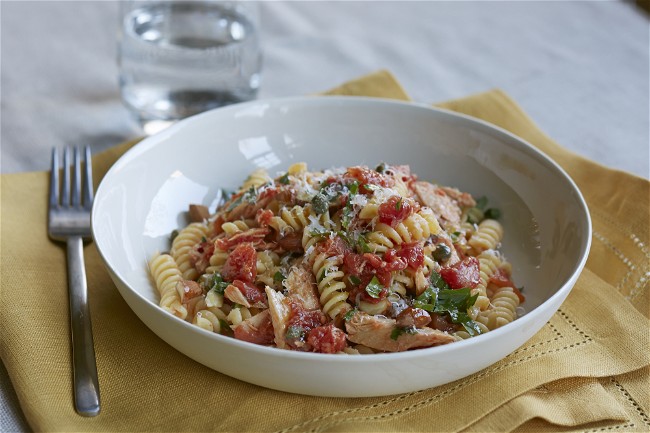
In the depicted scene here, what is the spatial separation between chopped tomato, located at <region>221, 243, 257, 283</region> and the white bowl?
400 mm

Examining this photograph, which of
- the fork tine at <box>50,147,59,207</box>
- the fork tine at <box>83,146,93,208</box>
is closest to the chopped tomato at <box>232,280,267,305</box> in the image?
the fork tine at <box>83,146,93,208</box>

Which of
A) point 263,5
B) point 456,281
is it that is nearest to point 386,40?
point 263,5

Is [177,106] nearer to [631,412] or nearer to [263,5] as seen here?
[263,5]

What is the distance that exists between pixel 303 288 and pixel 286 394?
430mm

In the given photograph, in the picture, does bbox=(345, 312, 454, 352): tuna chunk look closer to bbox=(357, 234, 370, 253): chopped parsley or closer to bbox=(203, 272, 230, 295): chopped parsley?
bbox=(357, 234, 370, 253): chopped parsley

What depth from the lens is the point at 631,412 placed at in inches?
113

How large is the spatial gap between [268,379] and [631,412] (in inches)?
54.4

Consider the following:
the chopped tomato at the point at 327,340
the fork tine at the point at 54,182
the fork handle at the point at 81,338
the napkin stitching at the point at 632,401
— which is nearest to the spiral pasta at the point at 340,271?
the chopped tomato at the point at 327,340

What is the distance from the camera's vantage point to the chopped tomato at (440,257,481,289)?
3062mm

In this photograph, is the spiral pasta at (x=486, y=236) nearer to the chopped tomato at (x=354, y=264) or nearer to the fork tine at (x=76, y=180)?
the chopped tomato at (x=354, y=264)

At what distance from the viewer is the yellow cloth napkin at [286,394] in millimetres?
2670

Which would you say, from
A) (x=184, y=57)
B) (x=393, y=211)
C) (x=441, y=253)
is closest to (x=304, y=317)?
(x=393, y=211)

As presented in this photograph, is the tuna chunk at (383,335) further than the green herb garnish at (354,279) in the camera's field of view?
No

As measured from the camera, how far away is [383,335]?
277 centimetres
